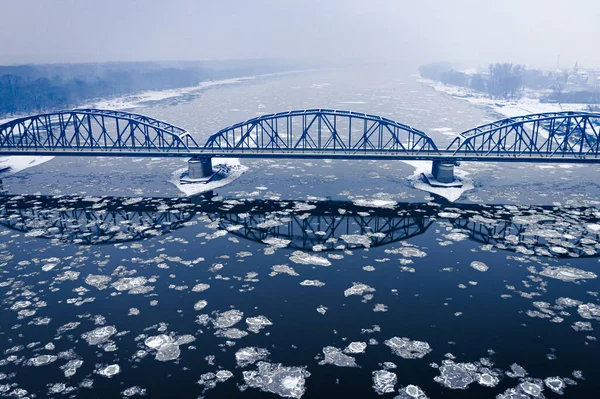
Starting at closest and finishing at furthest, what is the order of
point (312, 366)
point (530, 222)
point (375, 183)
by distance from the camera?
point (312, 366) < point (530, 222) < point (375, 183)

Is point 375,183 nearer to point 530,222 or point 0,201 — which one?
point 530,222

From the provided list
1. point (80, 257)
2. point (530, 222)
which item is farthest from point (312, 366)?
point (530, 222)

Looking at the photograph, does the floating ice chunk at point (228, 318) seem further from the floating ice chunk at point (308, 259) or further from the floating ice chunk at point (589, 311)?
the floating ice chunk at point (589, 311)

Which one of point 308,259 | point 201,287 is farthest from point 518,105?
point 201,287

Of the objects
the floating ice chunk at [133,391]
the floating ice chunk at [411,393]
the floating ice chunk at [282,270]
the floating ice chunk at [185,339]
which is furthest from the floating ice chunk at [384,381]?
→ the floating ice chunk at [282,270]

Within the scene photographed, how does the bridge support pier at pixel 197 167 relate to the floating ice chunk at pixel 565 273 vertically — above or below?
above

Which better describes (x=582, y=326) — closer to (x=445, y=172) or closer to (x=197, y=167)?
(x=445, y=172)
